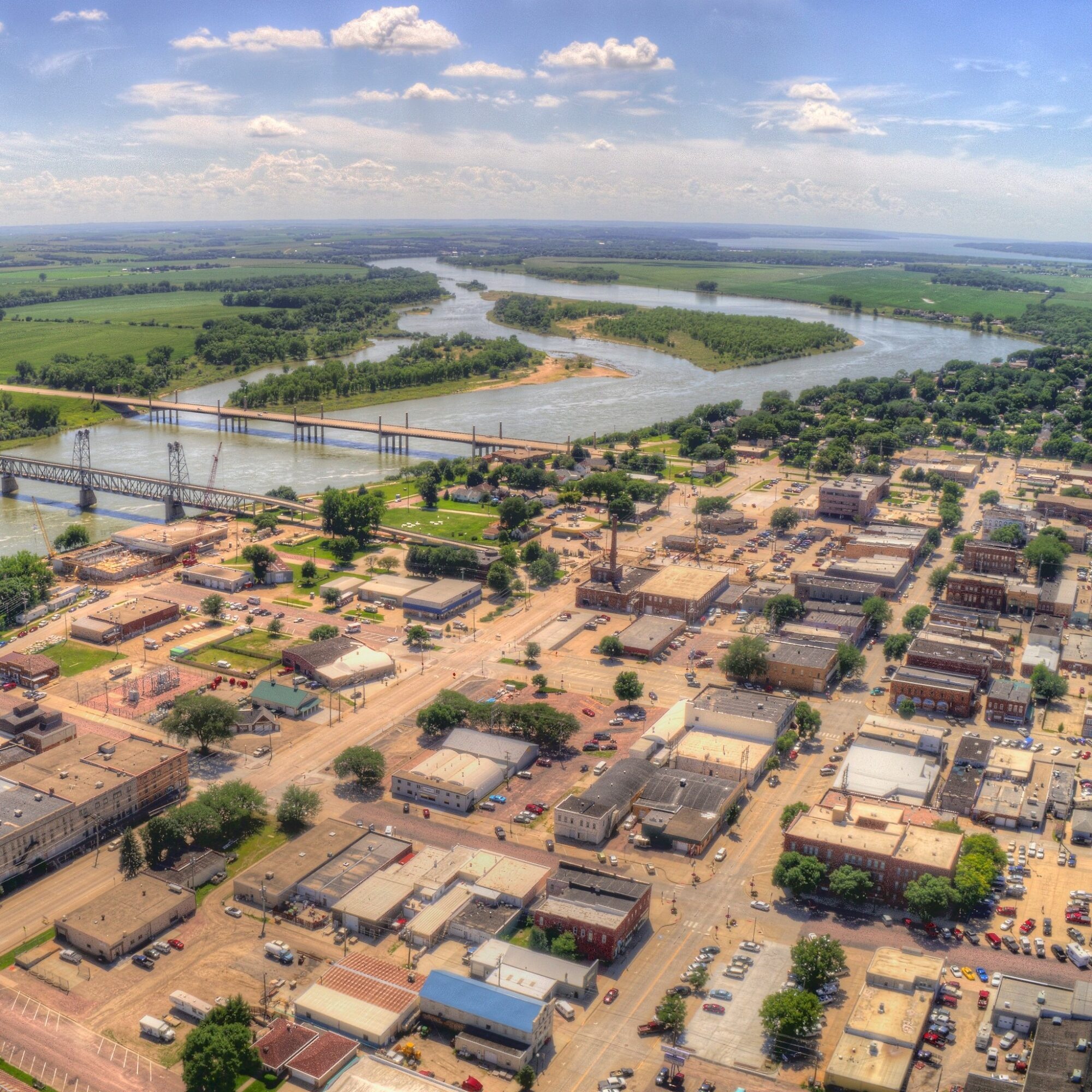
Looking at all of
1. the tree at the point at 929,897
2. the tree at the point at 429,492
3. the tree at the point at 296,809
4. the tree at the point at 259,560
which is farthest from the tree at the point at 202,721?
the tree at the point at 429,492

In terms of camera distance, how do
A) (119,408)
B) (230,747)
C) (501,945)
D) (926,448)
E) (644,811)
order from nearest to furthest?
1. (501,945)
2. (644,811)
3. (230,747)
4. (926,448)
5. (119,408)

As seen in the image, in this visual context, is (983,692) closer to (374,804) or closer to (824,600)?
(824,600)

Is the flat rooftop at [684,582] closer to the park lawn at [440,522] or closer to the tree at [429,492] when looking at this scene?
the park lawn at [440,522]

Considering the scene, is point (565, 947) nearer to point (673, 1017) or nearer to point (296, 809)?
point (673, 1017)

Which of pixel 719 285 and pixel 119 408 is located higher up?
pixel 719 285

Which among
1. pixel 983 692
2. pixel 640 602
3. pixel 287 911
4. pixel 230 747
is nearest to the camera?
pixel 287 911

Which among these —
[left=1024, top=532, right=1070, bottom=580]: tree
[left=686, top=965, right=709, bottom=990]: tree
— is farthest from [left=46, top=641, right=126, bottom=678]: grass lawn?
[left=1024, top=532, right=1070, bottom=580]: tree

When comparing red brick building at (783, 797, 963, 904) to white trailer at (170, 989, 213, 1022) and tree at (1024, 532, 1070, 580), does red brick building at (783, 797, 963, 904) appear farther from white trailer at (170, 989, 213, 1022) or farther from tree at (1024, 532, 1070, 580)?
tree at (1024, 532, 1070, 580)

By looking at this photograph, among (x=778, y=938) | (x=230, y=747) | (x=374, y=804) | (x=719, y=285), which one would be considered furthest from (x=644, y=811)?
(x=719, y=285)
